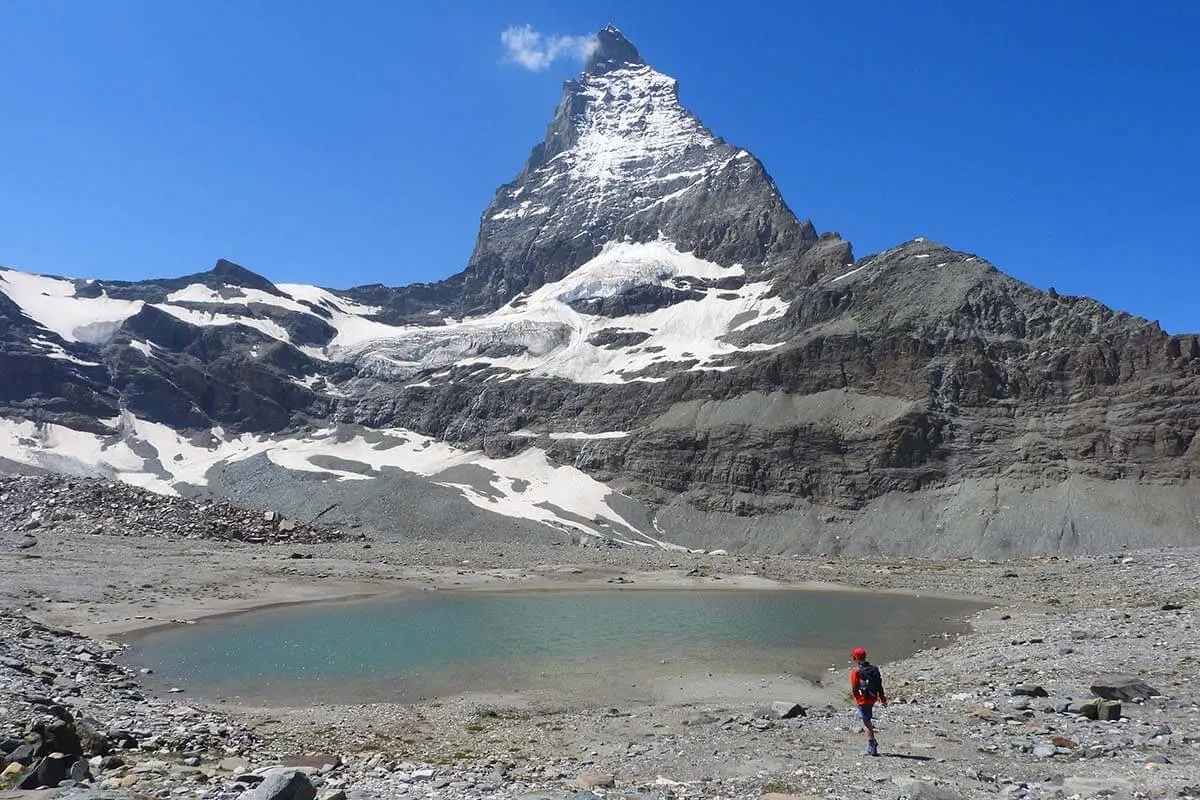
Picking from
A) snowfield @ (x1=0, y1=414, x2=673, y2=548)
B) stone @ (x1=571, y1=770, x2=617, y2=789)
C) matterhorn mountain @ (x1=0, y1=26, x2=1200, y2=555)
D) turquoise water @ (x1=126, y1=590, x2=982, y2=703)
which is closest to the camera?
stone @ (x1=571, y1=770, x2=617, y2=789)

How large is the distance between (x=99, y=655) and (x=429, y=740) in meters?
13.6

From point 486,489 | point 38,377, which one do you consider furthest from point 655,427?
point 38,377

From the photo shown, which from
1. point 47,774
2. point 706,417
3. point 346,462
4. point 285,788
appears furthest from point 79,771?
point 346,462

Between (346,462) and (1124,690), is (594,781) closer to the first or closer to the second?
(1124,690)

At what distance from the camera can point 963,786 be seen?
10555 millimetres

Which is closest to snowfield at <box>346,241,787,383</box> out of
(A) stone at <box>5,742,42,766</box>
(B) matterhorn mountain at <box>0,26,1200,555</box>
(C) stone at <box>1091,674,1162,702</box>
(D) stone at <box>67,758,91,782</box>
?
(B) matterhorn mountain at <box>0,26,1200,555</box>

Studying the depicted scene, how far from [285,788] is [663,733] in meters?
8.51

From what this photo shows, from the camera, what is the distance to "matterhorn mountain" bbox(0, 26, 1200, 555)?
87938 millimetres

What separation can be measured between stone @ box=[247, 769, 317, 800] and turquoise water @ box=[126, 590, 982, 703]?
11.2 meters

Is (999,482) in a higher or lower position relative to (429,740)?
higher

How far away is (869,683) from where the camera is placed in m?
13.6

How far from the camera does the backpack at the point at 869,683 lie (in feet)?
44.0

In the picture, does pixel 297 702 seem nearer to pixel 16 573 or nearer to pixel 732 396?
pixel 16 573

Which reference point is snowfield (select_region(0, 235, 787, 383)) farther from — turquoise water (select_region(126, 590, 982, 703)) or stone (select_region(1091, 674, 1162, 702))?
stone (select_region(1091, 674, 1162, 702))
